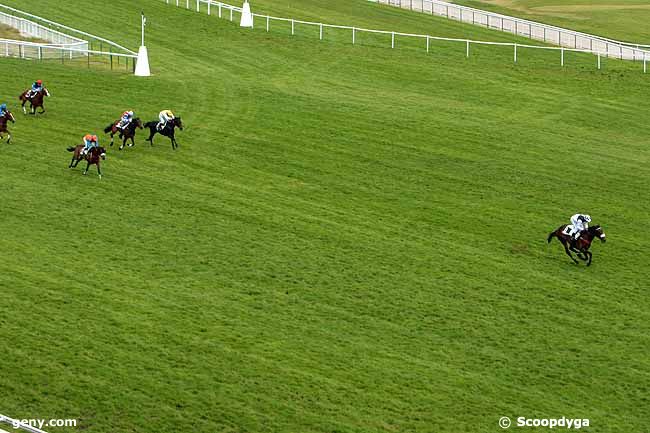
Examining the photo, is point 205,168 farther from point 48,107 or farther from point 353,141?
point 48,107

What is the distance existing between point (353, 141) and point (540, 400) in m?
21.8

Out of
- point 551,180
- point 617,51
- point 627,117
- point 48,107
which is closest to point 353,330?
point 551,180

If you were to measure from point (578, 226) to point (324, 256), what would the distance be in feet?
22.3

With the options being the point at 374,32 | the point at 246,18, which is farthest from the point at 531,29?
the point at 246,18

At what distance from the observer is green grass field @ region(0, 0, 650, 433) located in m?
24.9

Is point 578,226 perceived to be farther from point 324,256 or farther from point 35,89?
point 35,89

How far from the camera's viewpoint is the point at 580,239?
3281cm

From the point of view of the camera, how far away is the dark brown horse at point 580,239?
107 ft

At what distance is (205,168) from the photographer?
4109 centimetres

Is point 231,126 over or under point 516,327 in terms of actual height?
over

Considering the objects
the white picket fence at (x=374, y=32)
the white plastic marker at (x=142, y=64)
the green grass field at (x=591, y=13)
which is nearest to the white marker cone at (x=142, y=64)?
the white plastic marker at (x=142, y=64)

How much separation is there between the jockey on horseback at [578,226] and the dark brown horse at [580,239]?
0.08m

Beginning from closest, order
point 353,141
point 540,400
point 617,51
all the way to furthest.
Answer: point 540,400, point 353,141, point 617,51

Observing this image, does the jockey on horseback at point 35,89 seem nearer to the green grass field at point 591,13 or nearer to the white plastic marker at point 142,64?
the white plastic marker at point 142,64
